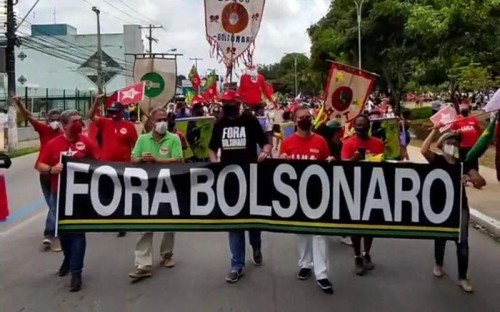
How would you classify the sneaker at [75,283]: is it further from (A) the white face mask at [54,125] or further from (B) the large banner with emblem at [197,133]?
(B) the large banner with emblem at [197,133]

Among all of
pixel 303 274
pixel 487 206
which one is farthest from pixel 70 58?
pixel 303 274

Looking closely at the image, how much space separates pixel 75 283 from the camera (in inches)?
263

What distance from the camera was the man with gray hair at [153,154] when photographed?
23.1 ft

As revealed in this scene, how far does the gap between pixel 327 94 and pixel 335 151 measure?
2.25m

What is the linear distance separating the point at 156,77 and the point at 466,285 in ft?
29.0

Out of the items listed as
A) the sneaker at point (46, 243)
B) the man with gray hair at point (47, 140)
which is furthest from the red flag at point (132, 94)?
the sneaker at point (46, 243)

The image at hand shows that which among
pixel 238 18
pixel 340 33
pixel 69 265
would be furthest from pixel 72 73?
pixel 69 265

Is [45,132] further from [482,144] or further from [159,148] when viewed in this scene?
[482,144]

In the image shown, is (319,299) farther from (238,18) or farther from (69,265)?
(238,18)

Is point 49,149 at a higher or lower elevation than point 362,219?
higher

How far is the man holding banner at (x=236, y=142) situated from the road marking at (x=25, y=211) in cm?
492

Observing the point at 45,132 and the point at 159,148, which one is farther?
the point at 45,132

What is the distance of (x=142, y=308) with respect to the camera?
6039 mm

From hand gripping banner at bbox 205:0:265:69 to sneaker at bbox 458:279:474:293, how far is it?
6.71 meters
